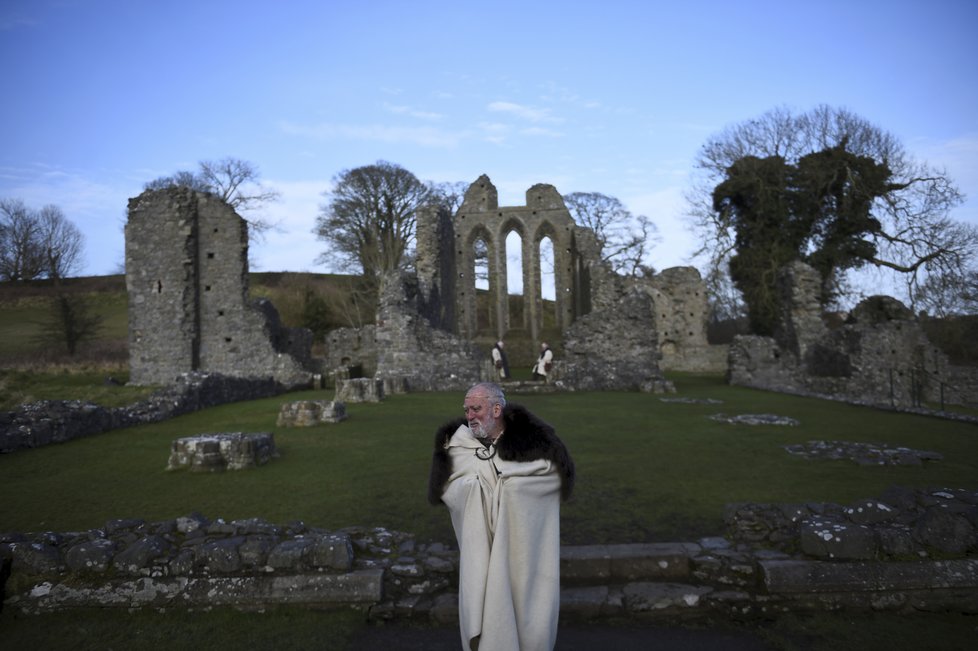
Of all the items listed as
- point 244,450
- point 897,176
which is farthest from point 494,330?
point 244,450

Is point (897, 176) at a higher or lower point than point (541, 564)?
higher

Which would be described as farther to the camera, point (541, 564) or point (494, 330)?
point (494, 330)

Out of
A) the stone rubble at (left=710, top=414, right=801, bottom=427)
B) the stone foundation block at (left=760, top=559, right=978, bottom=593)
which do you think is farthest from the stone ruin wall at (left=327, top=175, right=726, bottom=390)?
the stone foundation block at (left=760, top=559, right=978, bottom=593)

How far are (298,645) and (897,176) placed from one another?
1102 inches

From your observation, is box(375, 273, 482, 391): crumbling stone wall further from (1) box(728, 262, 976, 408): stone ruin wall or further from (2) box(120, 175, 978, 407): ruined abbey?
(1) box(728, 262, 976, 408): stone ruin wall

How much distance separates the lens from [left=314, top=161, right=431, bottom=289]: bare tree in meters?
33.3

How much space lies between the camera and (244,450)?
24.1ft

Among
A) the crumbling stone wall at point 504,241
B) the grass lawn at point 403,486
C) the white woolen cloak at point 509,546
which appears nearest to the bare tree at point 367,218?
the crumbling stone wall at point 504,241

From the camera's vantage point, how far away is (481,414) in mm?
2688

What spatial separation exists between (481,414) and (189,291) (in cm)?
2030

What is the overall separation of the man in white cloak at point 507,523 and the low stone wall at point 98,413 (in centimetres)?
877

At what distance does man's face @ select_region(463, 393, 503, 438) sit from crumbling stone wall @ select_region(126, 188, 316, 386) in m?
18.6

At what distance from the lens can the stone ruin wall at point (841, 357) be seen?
60.6 ft

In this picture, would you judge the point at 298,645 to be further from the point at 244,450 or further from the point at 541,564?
the point at 244,450
